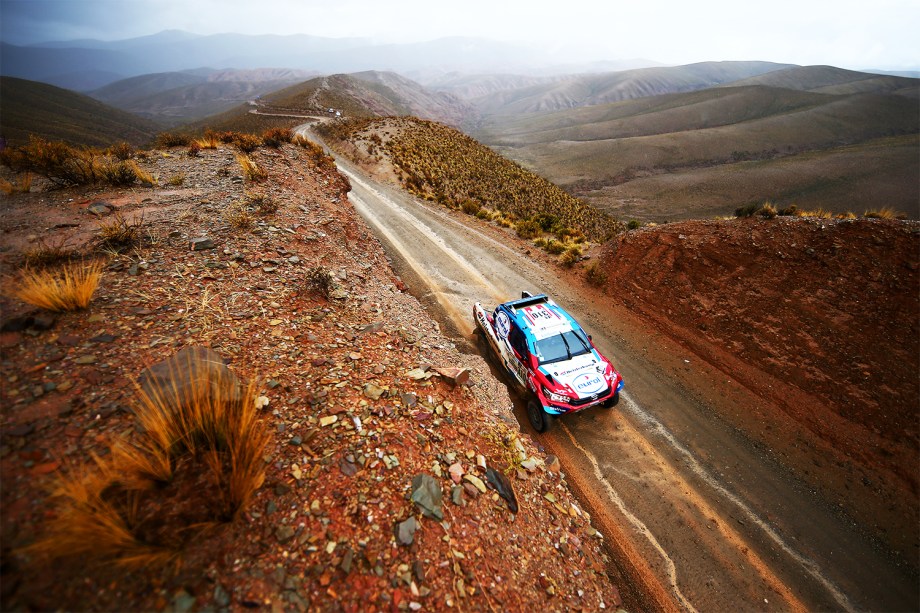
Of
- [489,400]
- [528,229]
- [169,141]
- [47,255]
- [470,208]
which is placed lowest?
[489,400]

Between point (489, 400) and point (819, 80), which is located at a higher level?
point (819, 80)

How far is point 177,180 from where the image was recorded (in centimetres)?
1116

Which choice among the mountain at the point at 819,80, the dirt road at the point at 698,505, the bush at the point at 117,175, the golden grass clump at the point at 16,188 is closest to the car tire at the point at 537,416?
the dirt road at the point at 698,505

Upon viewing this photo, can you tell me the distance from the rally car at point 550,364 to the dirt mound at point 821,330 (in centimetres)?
362

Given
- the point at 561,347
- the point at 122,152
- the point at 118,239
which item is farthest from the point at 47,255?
the point at 122,152

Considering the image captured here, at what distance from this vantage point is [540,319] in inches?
328

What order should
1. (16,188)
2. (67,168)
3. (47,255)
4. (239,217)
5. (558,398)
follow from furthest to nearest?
(67,168) → (16,188) → (239,217) → (558,398) → (47,255)

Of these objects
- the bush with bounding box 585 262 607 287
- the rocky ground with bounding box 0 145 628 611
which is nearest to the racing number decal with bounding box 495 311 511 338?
the rocky ground with bounding box 0 145 628 611

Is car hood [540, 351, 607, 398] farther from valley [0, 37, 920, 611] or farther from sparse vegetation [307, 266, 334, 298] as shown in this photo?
sparse vegetation [307, 266, 334, 298]

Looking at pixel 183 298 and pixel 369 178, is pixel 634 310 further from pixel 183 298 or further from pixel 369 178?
pixel 369 178

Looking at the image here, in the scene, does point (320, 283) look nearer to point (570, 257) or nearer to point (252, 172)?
point (252, 172)

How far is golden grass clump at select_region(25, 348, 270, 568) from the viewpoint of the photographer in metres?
2.64

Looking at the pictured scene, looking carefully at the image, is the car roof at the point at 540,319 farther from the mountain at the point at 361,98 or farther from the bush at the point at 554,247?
the mountain at the point at 361,98

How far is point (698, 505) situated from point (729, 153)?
96.3 meters
